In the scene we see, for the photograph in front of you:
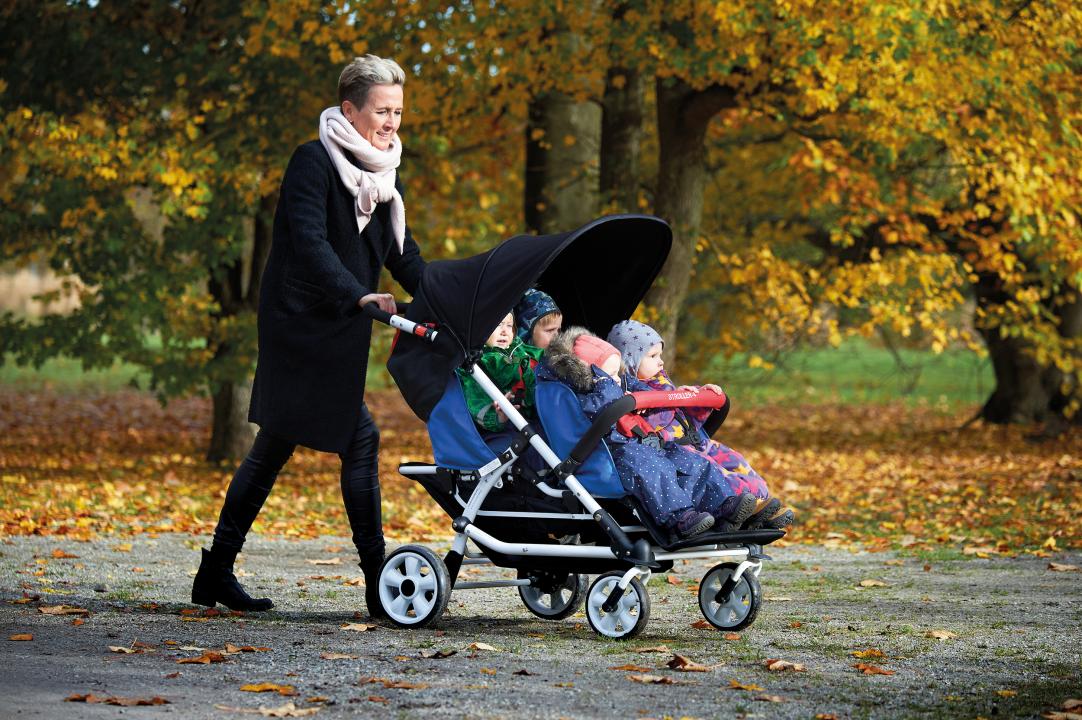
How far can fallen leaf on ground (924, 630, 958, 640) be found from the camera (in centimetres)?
539

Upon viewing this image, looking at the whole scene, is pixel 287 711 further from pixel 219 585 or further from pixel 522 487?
pixel 219 585

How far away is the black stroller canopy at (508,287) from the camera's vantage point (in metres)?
5.28

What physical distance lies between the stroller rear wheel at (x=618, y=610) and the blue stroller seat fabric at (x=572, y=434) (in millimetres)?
Result: 341

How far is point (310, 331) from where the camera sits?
553 centimetres

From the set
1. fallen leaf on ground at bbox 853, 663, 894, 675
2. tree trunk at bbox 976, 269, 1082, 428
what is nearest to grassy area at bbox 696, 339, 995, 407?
tree trunk at bbox 976, 269, 1082, 428

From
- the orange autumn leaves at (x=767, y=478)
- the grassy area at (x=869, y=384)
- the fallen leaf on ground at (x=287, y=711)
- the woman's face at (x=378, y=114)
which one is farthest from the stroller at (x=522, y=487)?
the grassy area at (x=869, y=384)

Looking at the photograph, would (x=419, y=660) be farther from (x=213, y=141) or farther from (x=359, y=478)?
(x=213, y=141)

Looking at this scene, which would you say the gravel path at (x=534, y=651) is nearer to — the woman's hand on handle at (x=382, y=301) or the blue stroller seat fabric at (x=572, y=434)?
the blue stroller seat fabric at (x=572, y=434)

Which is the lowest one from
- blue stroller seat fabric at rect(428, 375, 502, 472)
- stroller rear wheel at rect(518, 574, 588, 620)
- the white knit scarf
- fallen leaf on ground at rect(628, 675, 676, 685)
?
fallen leaf on ground at rect(628, 675, 676, 685)

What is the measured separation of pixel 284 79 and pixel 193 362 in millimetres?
2704

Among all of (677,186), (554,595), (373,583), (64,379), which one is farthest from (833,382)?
(373,583)

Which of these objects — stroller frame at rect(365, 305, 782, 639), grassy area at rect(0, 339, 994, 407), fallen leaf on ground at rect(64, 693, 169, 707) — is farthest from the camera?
grassy area at rect(0, 339, 994, 407)

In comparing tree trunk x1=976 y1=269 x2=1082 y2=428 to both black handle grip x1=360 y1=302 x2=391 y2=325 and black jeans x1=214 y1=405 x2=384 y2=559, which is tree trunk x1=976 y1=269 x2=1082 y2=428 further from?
black handle grip x1=360 y1=302 x2=391 y2=325

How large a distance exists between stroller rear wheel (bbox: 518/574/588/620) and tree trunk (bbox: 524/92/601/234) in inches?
323
